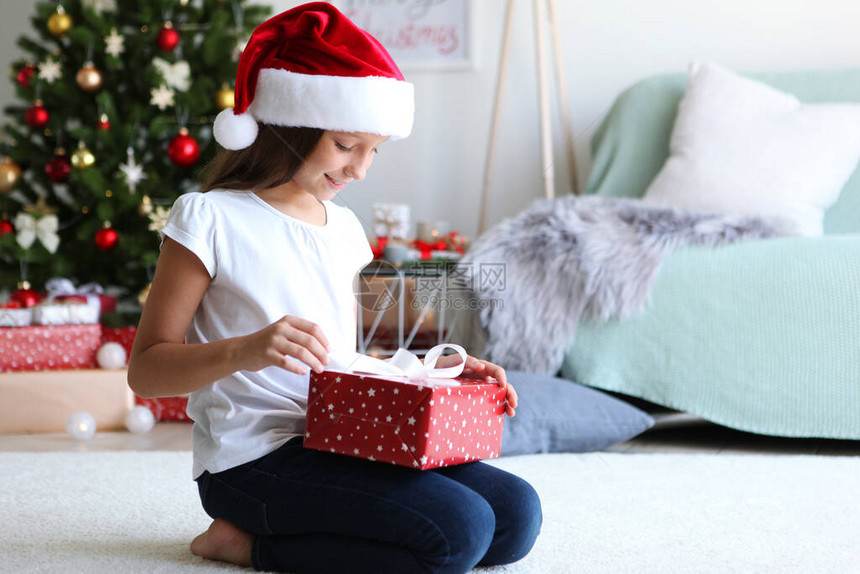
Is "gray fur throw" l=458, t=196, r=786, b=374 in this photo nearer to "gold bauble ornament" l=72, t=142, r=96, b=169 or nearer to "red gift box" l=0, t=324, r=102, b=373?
"red gift box" l=0, t=324, r=102, b=373

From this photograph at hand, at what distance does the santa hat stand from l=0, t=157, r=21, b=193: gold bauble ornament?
1.50 m

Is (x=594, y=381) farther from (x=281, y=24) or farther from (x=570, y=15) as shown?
(x=570, y=15)

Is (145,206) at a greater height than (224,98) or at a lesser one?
lesser

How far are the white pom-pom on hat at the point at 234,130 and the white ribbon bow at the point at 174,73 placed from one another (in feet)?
4.46

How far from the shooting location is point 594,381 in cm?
184

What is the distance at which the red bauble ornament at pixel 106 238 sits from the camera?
2225 mm

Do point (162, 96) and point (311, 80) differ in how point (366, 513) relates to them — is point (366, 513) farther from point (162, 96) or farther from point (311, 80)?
point (162, 96)

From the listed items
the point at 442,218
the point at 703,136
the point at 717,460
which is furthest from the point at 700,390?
the point at 442,218

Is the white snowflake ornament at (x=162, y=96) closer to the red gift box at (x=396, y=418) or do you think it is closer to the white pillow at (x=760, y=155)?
the white pillow at (x=760, y=155)

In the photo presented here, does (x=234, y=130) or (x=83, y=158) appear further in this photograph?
(x=83, y=158)

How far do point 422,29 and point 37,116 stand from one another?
1.20 m

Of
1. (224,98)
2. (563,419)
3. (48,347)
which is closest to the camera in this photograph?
(563,419)

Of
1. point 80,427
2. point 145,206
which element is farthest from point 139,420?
point 145,206

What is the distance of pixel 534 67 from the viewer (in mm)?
2875
